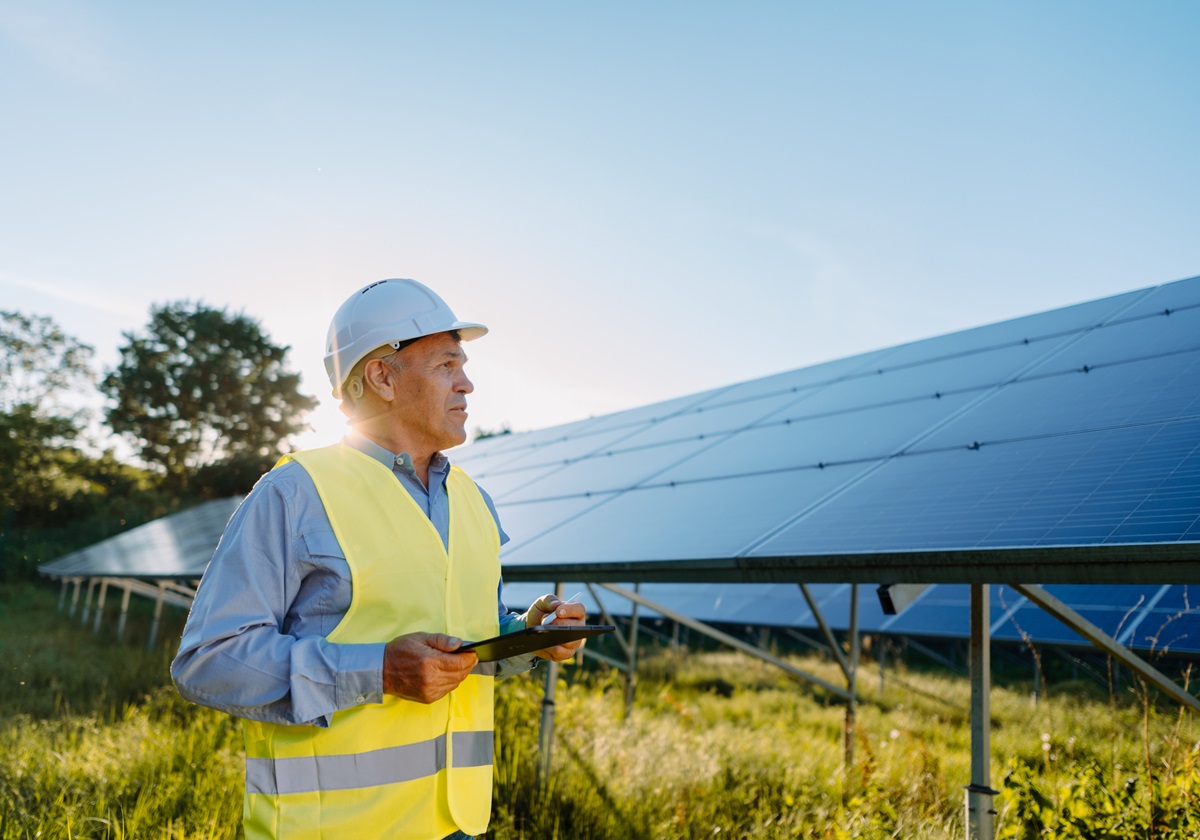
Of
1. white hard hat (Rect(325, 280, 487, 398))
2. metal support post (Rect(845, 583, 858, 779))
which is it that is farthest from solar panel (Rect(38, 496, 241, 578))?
white hard hat (Rect(325, 280, 487, 398))

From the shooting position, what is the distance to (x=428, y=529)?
250 cm

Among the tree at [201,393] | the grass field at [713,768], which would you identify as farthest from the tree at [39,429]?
the grass field at [713,768]

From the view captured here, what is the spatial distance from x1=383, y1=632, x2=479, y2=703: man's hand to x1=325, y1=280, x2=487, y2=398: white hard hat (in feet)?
3.02

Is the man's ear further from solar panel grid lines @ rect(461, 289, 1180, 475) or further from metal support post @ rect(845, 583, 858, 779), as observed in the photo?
solar panel grid lines @ rect(461, 289, 1180, 475)

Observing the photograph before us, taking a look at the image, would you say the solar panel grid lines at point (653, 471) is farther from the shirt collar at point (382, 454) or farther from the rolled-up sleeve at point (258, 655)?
the rolled-up sleeve at point (258, 655)

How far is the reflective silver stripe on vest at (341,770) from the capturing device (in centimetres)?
220

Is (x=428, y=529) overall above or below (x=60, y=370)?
below

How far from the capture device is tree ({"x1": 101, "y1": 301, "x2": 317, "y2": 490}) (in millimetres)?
47125

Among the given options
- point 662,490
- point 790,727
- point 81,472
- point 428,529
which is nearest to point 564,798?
point 662,490

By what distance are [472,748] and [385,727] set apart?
32 centimetres

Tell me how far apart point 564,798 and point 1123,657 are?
3517mm

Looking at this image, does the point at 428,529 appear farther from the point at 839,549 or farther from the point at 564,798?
the point at 564,798

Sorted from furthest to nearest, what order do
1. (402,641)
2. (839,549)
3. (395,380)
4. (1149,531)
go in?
1. (839,549)
2. (1149,531)
3. (395,380)
4. (402,641)

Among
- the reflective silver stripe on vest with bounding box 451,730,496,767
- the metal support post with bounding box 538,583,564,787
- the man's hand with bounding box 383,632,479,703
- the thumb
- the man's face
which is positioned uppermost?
the man's face
